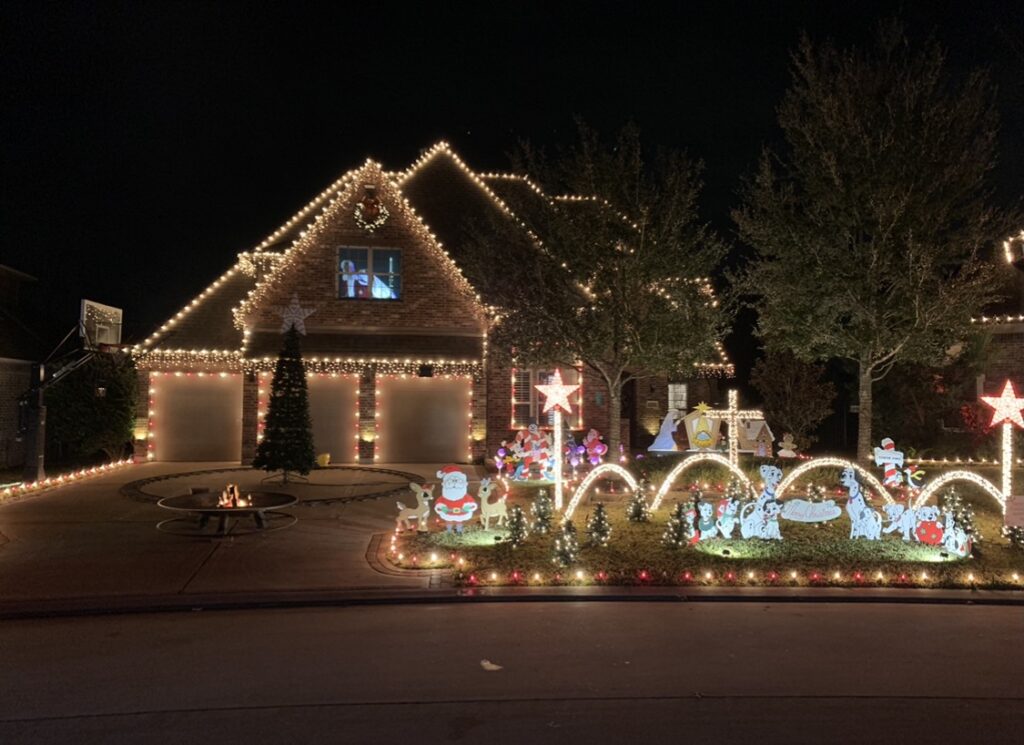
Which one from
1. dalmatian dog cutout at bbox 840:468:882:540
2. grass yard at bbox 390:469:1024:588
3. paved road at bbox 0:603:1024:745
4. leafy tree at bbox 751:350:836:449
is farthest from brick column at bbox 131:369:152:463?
leafy tree at bbox 751:350:836:449

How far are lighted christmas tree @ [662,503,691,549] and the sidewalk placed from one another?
A: 5.13ft

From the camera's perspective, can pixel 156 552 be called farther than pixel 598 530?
No

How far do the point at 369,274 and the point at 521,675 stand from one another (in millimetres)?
15483

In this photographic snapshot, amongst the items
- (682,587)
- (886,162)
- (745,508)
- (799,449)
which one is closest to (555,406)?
(745,508)

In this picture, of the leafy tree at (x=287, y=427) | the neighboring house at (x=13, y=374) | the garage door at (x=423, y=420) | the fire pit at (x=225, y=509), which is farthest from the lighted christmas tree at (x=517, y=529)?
the neighboring house at (x=13, y=374)

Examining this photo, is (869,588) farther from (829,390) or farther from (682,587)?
(829,390)

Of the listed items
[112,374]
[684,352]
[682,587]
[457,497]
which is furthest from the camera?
[112,374]

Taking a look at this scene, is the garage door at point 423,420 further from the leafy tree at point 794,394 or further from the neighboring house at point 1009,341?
the neighboring house at point 1009,341

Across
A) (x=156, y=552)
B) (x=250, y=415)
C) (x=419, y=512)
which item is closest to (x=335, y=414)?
(x=250, y=415)

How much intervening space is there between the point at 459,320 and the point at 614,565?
11760 millimetres

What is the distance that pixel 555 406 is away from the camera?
1243 centimetres

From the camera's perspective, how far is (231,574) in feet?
29.9

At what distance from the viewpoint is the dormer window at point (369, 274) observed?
19922 mm

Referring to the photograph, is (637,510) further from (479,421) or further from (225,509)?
(479,421)
